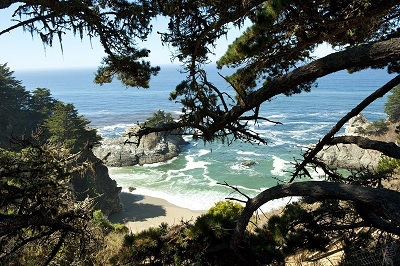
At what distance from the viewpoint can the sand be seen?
69.2ft

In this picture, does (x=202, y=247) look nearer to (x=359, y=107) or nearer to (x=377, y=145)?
(x=377, y=145)

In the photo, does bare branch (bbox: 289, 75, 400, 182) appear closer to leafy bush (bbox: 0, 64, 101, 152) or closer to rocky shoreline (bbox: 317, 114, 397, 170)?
leafy bush (bbox: 0, 64, 101, 152)

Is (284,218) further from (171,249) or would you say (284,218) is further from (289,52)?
(289,52)

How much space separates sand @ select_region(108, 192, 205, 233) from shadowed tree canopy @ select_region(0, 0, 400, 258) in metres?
16.7

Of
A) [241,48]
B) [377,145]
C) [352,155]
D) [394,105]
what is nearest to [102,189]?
[241,48]

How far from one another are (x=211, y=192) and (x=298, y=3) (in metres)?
21.0

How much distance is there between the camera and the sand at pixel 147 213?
2108 centimetres

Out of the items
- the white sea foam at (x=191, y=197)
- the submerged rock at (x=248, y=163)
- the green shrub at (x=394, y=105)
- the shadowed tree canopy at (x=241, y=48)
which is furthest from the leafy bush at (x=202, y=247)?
the green shrub at (x=394, y=105)

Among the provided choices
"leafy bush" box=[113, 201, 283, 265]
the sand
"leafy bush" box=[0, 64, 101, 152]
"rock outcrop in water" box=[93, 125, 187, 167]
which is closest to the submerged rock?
"rock outcrop in water" box=[93, 125, 187, 167]

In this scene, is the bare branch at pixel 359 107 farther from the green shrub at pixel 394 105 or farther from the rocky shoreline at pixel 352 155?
the green shrub at pixel 394 105

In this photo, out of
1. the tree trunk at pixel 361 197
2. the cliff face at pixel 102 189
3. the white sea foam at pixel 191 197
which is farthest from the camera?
the cliff face at pixel 102 189

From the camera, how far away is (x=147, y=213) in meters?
22.7

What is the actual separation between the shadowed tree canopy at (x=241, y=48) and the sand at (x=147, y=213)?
54.6 ft

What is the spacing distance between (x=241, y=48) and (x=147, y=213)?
19842 millimetres
